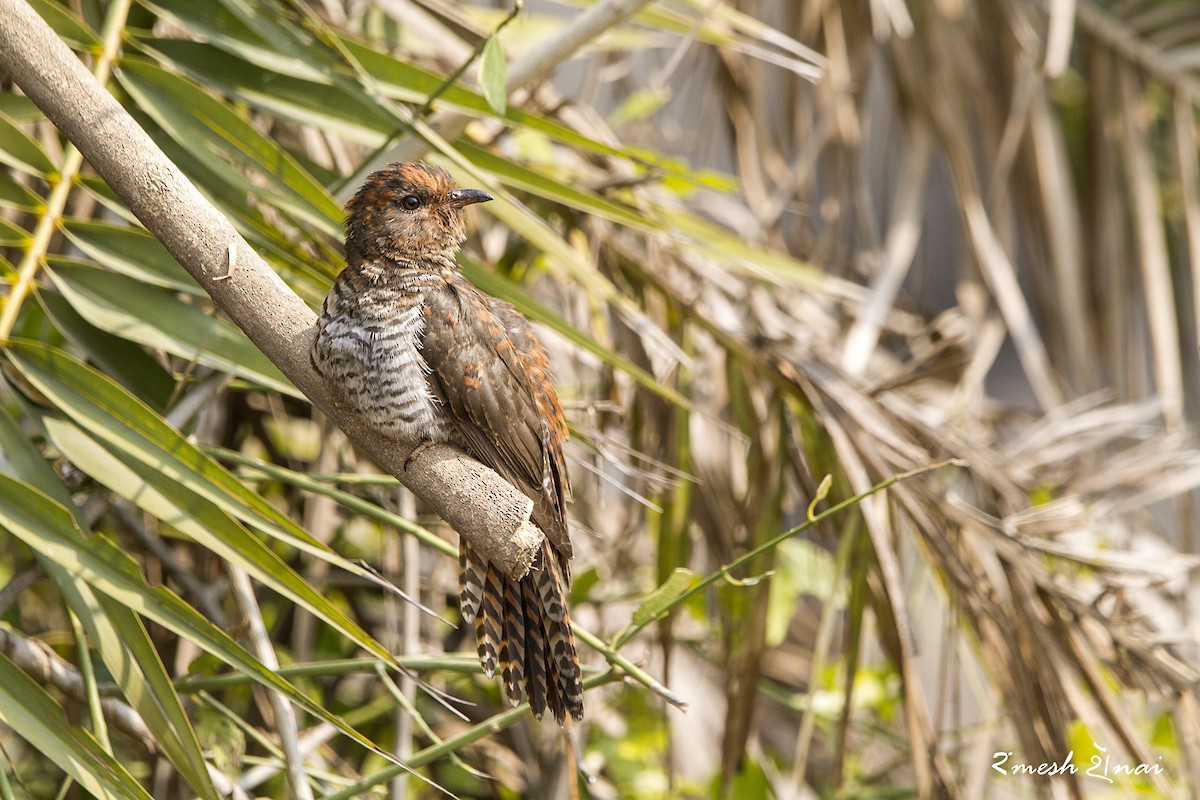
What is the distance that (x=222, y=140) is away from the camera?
2035 millimetres

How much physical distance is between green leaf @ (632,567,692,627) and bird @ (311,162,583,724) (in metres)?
0.17

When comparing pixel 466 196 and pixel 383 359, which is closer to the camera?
pixel 383 359

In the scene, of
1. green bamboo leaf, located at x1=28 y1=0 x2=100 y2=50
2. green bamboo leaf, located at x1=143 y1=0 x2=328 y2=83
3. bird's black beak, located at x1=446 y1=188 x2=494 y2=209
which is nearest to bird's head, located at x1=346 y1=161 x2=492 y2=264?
bird's black beak, located at x1=446 y1=188 x2=494 y2=209

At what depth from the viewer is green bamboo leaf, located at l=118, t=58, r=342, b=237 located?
198cm

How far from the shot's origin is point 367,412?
67.6 inches

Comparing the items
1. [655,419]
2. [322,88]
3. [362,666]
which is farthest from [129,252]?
[655,419]

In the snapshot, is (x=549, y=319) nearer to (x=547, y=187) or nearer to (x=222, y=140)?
(x=547, y=187)

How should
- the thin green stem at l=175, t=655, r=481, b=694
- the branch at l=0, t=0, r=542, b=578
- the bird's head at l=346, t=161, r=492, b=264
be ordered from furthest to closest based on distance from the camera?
the bird's head at l=346, t=161, r=492, b=264, the thin green stem at l=175, t=655, r=481, b=694, the branch at l=0, t=0, r=542, b=578

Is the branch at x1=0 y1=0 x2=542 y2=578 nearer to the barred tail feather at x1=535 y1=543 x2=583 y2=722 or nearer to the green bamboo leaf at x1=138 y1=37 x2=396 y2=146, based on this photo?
the barred tail feather at x1=535 y1=543 x2=583 y2=722

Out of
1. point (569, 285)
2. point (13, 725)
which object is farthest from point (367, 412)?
point (569, 285)

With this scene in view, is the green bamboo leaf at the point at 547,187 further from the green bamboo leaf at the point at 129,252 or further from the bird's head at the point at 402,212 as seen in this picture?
the green bamboo leaf at the point at 129,252

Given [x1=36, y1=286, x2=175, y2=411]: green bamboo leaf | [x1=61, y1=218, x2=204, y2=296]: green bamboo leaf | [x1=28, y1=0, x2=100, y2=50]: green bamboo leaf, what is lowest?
[x1=36, y1=286, x2=175, y2=411]: green bamboo leaf

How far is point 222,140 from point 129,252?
0.86 ft

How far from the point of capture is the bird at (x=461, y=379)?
1.80m
